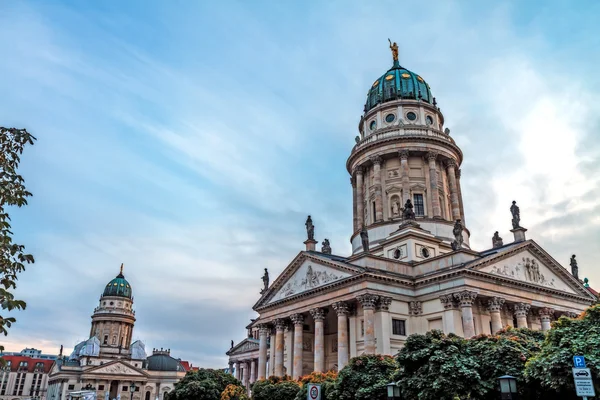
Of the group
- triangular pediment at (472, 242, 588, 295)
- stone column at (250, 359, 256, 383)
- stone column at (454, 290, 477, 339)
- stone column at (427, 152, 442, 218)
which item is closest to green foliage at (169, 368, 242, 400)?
stone column at (454, 290, 477, 339)

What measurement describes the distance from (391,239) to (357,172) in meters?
13.1

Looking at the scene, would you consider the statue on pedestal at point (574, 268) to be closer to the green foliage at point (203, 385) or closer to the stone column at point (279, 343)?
the stone column at point (279, 343)

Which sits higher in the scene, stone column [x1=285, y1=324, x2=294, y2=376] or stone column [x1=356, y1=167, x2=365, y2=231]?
stone column [x1=356, y1=167, x2=365, y2=231]

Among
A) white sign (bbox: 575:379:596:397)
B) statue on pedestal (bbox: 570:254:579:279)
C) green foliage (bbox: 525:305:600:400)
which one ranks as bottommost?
white sign (bbox: 575:379:596:397)

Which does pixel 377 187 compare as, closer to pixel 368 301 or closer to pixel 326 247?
pixel 326 247

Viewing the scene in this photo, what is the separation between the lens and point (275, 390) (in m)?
31.8

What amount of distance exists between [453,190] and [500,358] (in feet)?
110

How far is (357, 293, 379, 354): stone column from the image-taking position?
3553 cm

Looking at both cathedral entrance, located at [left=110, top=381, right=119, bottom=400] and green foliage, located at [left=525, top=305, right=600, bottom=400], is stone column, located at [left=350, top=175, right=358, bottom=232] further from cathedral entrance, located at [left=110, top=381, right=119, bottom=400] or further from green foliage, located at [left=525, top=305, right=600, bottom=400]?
cathedral entrance, located at [left=110, top=381, right=119, bottom=400]

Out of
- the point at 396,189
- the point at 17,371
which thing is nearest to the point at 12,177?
the point at 396,189

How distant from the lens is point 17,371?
120875 millimetres

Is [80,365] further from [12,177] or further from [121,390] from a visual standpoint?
[12,177]

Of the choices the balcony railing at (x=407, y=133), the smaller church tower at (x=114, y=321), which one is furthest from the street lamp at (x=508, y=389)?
the smaller church tower at (x=114, y=321)

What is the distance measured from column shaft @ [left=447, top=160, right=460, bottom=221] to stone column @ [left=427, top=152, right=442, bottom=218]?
2466mm
